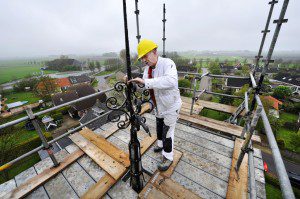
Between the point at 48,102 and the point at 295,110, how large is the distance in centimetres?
5294

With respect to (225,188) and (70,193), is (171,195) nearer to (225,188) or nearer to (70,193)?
(225,188)

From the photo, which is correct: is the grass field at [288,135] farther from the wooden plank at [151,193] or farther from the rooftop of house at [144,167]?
the wooden plank at [151,193]

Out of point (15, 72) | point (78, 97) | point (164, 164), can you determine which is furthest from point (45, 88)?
point (15, 72)

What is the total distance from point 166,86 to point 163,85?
0.17 feet

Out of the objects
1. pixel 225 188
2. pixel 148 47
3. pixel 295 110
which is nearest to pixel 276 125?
pixel 295 110

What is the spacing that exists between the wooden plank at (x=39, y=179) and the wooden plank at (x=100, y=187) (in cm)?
81

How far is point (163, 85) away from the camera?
1.87 m

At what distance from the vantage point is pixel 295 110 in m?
26.2

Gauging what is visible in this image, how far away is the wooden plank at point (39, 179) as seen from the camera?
6.88 ft

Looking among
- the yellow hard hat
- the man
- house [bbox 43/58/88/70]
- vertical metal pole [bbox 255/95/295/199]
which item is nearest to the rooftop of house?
the man

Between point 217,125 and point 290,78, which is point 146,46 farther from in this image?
point 290,78

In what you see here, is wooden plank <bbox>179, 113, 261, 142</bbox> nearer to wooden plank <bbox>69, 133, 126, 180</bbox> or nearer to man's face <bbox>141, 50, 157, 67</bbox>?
wooden plank <bbox>69, 133, 126, 180</bbox>

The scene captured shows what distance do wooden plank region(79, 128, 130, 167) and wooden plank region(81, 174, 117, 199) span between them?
36 centimetres

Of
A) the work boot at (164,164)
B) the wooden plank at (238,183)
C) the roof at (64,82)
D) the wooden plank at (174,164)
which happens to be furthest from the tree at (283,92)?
the roof at (64,82)
